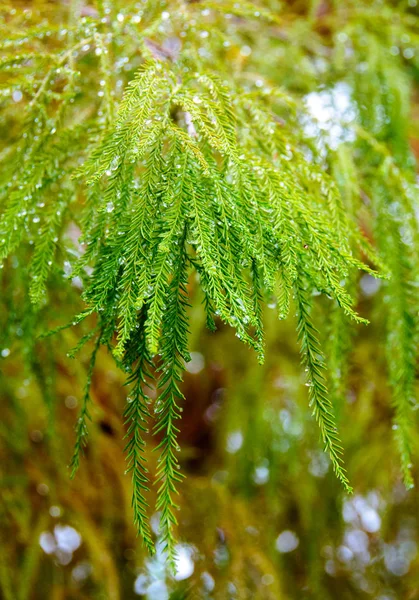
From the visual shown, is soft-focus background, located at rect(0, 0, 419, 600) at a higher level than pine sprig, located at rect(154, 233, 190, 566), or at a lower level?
lower

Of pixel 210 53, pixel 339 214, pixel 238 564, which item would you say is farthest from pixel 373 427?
pixel 210 53

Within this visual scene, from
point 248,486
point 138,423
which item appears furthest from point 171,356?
point 248,486

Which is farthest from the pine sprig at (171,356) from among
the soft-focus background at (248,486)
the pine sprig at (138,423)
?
the soft-focus background at (248,486)

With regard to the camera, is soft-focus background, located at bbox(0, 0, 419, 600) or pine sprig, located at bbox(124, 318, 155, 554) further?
soft-focus background, located at bbox(0, 0, 419, 600)

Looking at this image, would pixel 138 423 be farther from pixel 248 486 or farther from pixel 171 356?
pixel 248 486

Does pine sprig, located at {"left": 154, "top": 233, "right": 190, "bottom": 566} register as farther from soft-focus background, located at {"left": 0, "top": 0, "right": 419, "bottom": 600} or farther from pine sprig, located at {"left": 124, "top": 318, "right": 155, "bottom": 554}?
soft-focus background, located at {"left": 0, "top": 0, "right": 419, "bottom": 600}

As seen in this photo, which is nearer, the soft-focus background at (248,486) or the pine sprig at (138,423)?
the pine sprig at (138,423)

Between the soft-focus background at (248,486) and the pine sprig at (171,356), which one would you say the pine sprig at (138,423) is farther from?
the soft-focus background at (248,486)

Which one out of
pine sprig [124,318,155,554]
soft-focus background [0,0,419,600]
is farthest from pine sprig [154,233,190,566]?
soft-focus background [0,0,419,600]

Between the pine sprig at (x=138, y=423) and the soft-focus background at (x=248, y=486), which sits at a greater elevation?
the pine sprig at (x=138, y=423)
